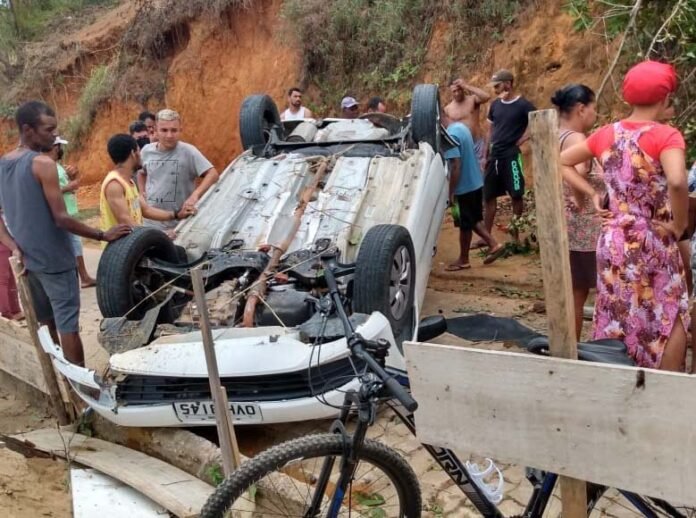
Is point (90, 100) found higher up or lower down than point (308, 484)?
lower down

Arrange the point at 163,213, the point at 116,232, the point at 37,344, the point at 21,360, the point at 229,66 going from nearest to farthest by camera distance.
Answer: the point at 37,344
the point at 116,232
the point at 21,360
the point at 163,213
the point at 229,66

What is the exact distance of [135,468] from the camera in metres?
3.68

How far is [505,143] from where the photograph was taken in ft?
22.9

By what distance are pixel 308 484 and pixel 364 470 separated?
0.29 meters

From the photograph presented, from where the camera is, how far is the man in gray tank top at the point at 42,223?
3924 mm

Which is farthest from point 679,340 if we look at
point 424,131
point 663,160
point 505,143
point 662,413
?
point 505,143

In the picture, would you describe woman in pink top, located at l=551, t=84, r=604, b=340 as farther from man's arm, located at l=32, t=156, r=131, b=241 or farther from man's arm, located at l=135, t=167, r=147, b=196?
man's arm, located at l=135, t=167, r=147, b=196

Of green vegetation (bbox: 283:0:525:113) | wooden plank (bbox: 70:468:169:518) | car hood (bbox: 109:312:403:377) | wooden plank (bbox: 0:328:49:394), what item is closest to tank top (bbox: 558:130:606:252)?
car hood (bbox: 109:312:403:377)

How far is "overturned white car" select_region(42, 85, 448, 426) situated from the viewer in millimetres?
3521

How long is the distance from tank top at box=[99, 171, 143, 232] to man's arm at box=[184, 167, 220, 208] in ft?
1.39

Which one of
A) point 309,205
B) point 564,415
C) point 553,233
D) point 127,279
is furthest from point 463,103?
point 564,415

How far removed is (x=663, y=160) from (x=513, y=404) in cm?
151

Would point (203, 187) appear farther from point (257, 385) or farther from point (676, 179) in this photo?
point (676, 179)

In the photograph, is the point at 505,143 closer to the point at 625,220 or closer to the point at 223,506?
the point at 625,220
